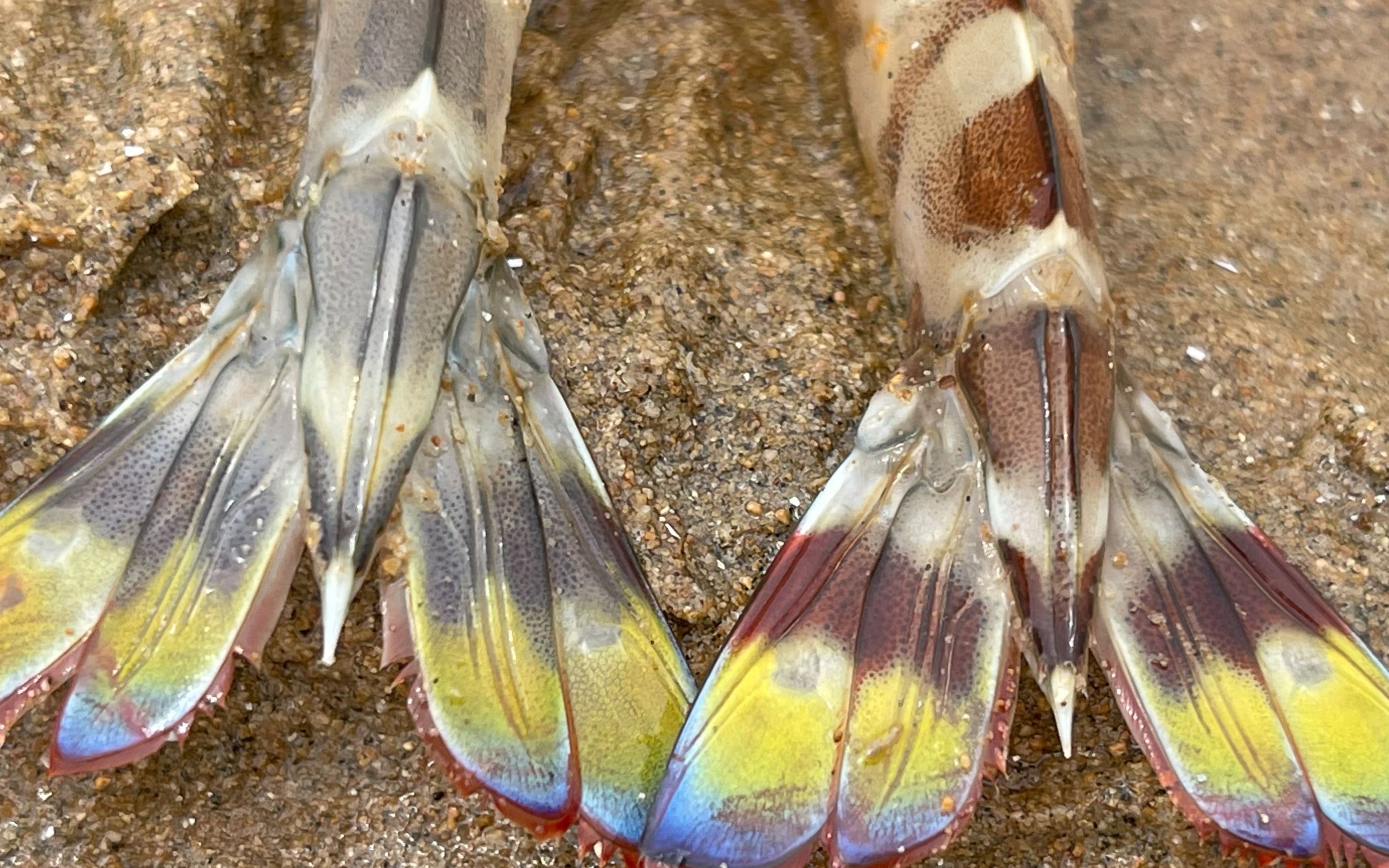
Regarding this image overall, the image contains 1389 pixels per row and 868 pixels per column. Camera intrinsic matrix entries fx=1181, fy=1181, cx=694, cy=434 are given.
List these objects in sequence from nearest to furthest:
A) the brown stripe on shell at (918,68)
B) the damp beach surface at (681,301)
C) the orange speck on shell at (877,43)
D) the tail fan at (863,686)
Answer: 1. the tail fan at (863,686)
2. the damp beach surface at (681,301)
3. the brown stripe on shell at (918,68)
4. the orange speck on shell at (877,43)

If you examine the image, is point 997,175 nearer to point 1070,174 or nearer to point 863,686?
point 1070,174

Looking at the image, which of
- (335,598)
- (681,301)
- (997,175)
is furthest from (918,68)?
(335,598)

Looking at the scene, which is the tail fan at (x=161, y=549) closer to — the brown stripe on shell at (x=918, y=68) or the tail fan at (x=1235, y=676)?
the brown stripe on shell at (x=918, y=68)

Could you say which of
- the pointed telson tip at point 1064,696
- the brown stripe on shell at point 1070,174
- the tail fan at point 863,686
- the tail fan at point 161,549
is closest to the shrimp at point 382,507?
the tail fan at point 161,549

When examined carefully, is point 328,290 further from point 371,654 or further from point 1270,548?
point 1270,548

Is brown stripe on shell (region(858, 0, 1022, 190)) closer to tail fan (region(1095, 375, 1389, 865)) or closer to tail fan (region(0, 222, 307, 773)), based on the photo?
tail fan (region(1095, 375, 1389, 865))

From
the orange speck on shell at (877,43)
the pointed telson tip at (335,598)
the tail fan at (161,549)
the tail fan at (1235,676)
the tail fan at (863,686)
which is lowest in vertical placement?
the tail fan at (1235,676)

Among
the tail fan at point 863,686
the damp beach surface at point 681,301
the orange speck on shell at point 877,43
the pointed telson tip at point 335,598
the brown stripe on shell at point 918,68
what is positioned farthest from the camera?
the orange speck on shell at point 877,43
